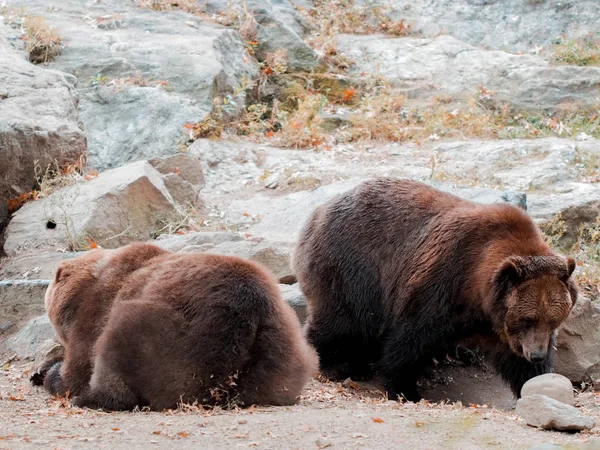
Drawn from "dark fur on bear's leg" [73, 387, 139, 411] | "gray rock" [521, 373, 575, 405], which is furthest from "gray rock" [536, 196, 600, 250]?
"dark fur on bear's leg" [73, 387, 139, 411]

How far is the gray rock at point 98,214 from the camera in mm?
11297

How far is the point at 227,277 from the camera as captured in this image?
253 inches

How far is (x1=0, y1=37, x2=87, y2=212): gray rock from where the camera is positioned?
12.1m

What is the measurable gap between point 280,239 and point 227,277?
5.20 m

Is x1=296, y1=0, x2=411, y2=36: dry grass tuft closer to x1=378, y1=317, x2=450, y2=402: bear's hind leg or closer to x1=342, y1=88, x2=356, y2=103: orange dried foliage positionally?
x1=342, y1=88, x2=356, y2=103: orange dried foliage

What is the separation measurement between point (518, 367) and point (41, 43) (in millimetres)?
11405

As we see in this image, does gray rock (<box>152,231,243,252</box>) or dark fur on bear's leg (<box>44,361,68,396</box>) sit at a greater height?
gray rock (<box>152,231,243,252</box>)

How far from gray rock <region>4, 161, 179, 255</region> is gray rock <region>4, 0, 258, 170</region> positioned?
8.51 feet

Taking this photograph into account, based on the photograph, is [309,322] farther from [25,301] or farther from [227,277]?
[25,301]

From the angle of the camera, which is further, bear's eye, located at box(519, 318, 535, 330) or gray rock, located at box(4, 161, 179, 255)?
gray rock, located at box(4, 161, 179, 255)

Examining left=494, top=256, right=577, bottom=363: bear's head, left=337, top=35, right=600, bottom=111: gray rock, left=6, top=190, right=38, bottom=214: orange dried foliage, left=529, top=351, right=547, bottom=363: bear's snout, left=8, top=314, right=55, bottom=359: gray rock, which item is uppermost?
left=337, top=35, right=600, bottom=111: gray rock

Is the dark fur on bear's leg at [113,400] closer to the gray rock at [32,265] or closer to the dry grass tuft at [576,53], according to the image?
the gray rock at [32,265]

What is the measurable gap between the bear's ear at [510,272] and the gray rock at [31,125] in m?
7.38

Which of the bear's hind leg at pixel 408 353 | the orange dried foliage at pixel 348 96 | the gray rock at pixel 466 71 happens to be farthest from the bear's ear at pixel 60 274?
the gray rock at pixel 466 71
